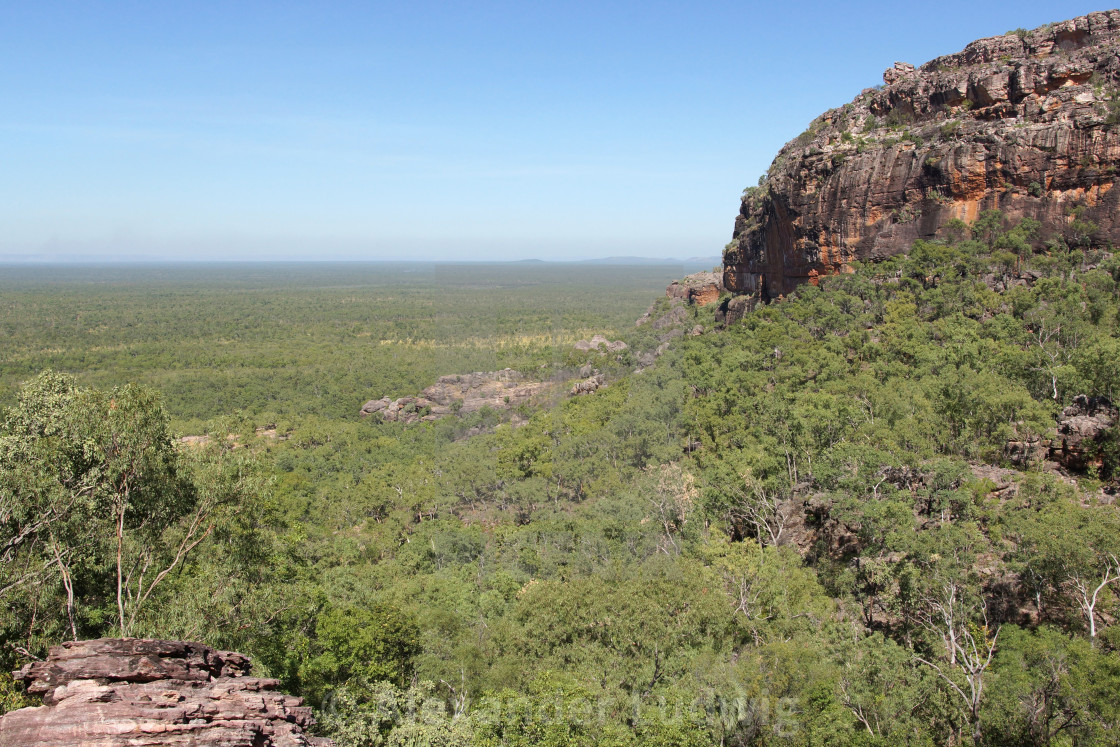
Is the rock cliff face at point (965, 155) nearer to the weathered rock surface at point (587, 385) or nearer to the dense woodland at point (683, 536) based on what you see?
the dense woodland at point (683, 536)

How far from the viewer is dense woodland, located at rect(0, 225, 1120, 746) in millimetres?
11711

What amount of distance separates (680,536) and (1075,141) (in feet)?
93.7

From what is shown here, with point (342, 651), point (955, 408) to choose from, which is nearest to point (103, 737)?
point (342, 651)

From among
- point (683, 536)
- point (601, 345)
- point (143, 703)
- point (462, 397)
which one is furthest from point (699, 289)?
point (143, 703)

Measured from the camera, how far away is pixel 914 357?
3014 centimetres

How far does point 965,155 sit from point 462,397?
34691 millimetres

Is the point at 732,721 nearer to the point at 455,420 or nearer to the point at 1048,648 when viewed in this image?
the point at 1048,648

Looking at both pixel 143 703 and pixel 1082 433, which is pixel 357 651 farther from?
pixel 1082 433

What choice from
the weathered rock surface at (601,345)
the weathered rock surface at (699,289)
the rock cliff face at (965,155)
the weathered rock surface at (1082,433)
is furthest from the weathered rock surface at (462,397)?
the weathered rock surface at (1082,433)

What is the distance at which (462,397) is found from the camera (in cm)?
4944

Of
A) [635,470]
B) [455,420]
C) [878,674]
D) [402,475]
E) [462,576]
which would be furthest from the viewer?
[455,420]

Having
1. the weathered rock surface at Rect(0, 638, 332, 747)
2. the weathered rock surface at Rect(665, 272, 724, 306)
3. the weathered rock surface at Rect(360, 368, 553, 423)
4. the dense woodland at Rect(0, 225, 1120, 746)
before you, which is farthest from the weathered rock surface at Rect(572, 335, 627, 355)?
the weathered rock surface at Rect(0, 638, 332, 747)

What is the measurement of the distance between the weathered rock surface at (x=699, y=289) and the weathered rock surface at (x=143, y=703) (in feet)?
199

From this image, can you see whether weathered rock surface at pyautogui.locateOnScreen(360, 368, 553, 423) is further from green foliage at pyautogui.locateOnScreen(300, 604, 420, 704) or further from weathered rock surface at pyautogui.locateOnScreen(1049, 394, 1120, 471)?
weathered rock surface at pyautogui.locateOnScreen(1049, 394, 1120, 471)
